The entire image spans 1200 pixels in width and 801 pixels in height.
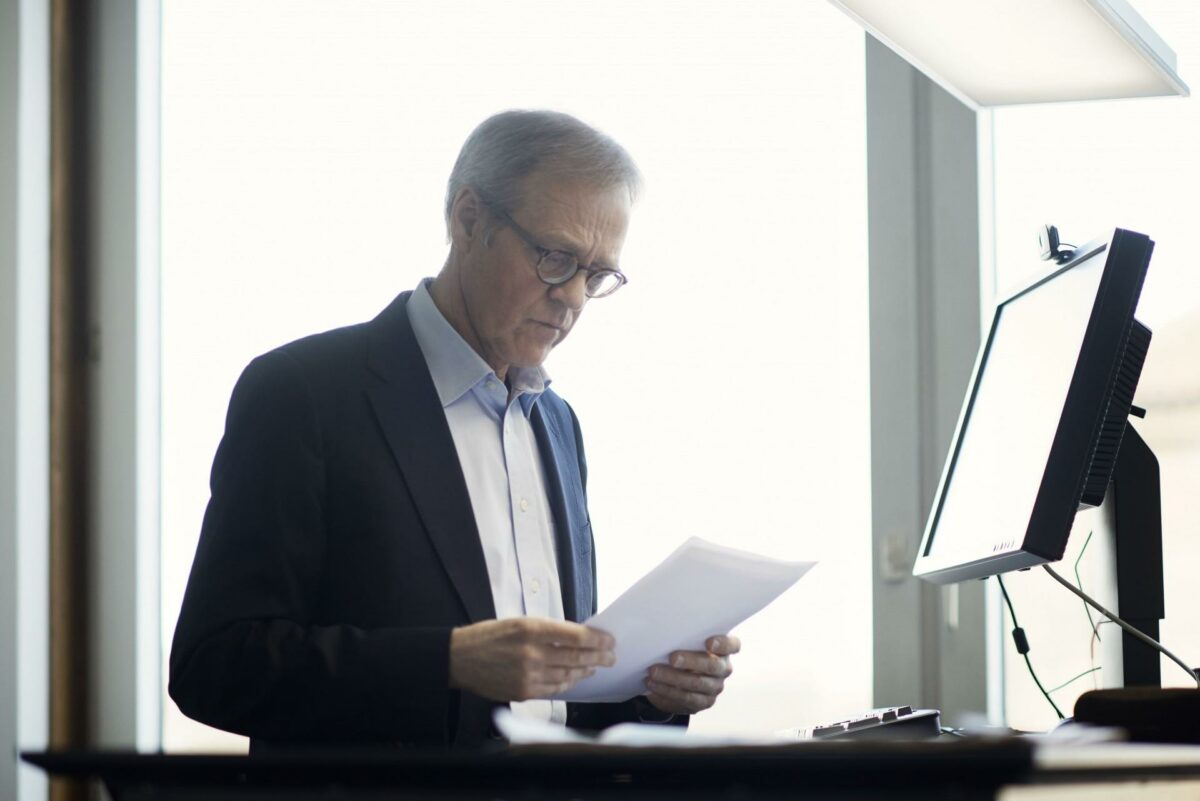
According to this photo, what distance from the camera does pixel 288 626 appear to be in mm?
1236

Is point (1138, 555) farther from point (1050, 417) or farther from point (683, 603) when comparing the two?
point (683, 603)

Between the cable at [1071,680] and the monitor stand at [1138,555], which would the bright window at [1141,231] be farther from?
the monitor stand at [1138,555]

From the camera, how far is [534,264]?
5.02ft

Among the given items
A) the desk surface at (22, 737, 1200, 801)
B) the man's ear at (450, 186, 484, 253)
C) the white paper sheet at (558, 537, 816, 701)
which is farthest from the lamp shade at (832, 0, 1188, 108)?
the desk surface at (22, 737, 1200, 801)

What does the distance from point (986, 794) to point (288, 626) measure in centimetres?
81

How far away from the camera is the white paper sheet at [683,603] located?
1.12 metres

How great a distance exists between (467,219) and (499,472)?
338 mm

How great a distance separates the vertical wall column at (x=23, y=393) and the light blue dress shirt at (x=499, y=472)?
1551 millimetres

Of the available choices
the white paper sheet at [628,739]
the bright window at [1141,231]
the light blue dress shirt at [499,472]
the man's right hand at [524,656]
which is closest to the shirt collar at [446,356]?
the light blue dress shirt at [499,472]

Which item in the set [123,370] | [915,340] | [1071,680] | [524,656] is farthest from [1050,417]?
[123,370]

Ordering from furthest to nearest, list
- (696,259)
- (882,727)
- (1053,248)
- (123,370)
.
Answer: (123,370) < (696,259) < (1053,248) < (882,727)

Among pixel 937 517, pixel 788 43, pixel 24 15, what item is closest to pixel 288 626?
pixel 937 517

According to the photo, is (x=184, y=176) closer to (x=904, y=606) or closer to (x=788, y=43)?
(x=788, y=43)

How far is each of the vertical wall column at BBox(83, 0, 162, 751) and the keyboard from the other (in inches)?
74.2
